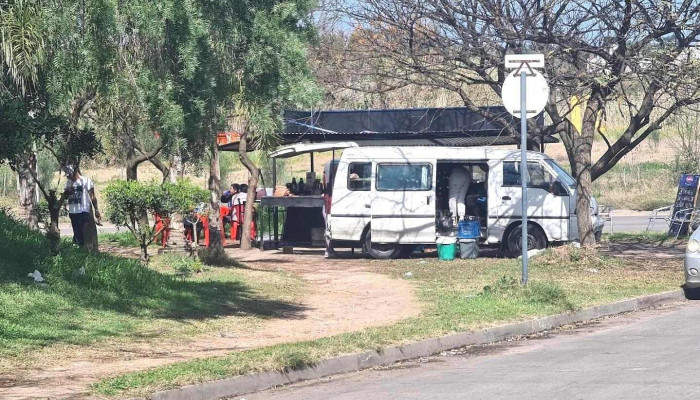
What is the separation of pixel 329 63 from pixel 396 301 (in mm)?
8579

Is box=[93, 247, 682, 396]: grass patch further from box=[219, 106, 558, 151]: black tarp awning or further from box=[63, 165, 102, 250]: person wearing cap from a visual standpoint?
box=[63, 165, 102, 250]: person wearing cap

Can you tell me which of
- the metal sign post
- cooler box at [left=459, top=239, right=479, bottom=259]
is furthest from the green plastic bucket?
the metal sign post

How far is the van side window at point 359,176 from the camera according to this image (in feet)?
73.7

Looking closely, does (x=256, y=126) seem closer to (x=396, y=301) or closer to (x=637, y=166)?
(x=396, y=301)

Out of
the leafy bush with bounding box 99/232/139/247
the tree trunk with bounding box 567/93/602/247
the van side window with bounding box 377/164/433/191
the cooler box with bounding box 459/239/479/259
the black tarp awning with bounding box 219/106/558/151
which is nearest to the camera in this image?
the tree trunk with bounding box 567/93/602/247

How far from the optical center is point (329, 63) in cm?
2248

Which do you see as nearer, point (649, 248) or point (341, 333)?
point (341, 333)

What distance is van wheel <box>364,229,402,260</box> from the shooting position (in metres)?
22.5

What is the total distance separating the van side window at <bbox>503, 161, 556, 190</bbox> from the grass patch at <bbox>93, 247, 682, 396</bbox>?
1.98 m

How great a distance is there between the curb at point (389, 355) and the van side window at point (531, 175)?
6.82 meters

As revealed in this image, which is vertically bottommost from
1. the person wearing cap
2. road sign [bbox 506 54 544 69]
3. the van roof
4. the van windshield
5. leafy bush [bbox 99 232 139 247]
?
leafy bush [bbox 99 232 139 247]

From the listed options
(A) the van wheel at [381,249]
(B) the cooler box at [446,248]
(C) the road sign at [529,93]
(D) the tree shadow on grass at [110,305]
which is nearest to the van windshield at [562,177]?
(B) the cooler box at [446,248]

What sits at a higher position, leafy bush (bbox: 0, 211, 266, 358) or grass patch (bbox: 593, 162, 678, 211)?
grass patch (bbox: 593, 162, 678, 211)

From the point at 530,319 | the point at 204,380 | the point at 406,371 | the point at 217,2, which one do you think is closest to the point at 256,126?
the point at 217,2
